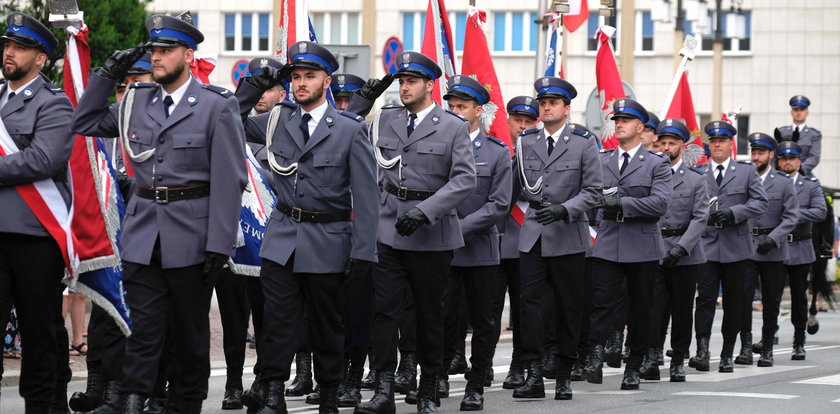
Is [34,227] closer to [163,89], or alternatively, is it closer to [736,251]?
[163,89]

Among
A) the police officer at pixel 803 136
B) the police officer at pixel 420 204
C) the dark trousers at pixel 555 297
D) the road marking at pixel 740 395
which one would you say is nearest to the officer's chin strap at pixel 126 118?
the police officer at pixel 420 204

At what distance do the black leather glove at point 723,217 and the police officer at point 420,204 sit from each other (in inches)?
192

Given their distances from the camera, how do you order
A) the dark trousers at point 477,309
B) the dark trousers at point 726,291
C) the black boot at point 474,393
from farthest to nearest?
the dark trousers at point 726,291, the dark trousers at point 477,309, the black boot at point 474,393

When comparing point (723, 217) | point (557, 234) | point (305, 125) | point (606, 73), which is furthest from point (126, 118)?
point (606, 73)

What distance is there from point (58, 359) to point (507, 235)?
4.85m

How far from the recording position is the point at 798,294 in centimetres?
1627

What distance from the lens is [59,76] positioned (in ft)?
61.7

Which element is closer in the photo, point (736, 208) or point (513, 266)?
point (513, 266)

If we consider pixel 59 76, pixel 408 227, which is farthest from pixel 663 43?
pixel 408 227

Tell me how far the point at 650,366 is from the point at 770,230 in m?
3.22

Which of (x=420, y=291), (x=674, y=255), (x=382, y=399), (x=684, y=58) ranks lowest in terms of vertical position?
(x=382, y=399)

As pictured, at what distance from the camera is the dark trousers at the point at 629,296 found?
12.4m

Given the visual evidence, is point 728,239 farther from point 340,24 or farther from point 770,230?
point 340,24

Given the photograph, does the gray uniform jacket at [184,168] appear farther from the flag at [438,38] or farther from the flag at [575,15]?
the flag at [575,15]
